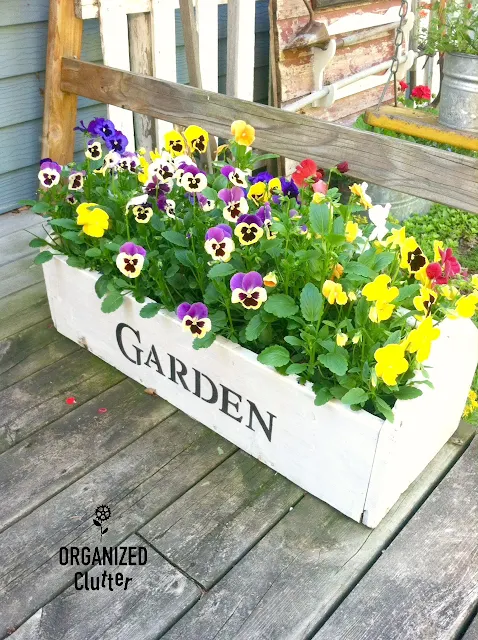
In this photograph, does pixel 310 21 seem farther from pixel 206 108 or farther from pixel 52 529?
pixel 52 529

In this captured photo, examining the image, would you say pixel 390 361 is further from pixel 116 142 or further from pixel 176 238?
pixel 116 142

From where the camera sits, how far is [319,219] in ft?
4.66

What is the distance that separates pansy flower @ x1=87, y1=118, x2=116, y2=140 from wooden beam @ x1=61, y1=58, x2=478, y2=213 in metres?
0.30

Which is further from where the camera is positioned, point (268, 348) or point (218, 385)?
point (218, 385)

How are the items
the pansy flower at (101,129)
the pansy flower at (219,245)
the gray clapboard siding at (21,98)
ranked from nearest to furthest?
1. the pansy flower at (219,245)
2. the pansy flower at (101,129)
3. the gray clapboard siding at (21,98)

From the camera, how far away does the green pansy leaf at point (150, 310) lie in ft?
5.62

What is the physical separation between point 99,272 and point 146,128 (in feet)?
5.58

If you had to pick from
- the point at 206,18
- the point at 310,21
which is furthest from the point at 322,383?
the point at 310,21

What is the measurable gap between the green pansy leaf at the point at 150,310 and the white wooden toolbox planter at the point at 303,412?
24mm

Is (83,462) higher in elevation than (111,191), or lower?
lower

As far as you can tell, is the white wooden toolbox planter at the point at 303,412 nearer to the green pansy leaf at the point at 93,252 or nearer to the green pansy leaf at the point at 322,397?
the green pansy leaf at the point at 322,397

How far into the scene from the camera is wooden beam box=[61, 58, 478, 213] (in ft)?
5.42

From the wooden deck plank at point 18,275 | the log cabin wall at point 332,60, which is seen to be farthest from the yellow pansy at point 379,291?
the log cabin wall at point 332,60

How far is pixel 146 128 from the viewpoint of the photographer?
3.37 meters
